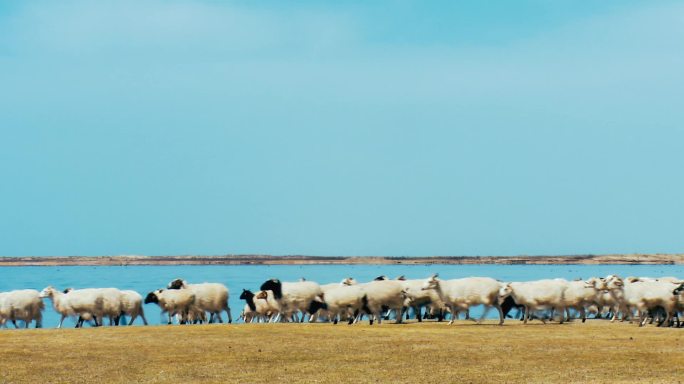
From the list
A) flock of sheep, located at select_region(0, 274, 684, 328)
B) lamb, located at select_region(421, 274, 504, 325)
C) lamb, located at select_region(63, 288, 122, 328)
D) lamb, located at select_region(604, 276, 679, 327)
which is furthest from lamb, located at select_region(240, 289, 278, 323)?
lamb, located at select_region(604, 276, 679, 327)

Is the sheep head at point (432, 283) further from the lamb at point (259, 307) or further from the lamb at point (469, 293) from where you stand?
the lamb at point (259, 307)

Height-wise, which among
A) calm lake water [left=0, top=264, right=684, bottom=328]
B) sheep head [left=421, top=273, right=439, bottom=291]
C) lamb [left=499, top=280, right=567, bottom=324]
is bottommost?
calm lake water [left=0, top=264, right=684, bottom=328]

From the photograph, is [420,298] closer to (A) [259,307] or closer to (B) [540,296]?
Result: (B) [540,296]

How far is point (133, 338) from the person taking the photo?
1051 inches

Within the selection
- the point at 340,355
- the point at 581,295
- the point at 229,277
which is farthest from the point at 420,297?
the point at 229,277

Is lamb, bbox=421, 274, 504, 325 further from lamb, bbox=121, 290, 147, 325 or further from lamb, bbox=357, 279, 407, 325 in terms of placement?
lamb, bbox=121, 290, 147, 325

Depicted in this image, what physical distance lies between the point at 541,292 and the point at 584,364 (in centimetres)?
1351

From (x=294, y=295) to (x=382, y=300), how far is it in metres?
3.72

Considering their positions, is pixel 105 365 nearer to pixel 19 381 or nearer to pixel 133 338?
pixel 19 381

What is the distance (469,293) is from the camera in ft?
109

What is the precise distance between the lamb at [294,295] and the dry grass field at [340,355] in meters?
5.46

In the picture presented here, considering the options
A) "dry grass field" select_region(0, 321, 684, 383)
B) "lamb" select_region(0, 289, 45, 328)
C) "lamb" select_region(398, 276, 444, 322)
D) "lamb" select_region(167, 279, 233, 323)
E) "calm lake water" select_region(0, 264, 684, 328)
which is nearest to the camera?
"dry grass field" select_region(0, 321, 684, 383)

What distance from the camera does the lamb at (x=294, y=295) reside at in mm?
35938

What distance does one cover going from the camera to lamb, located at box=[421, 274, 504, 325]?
3291 centimetres
